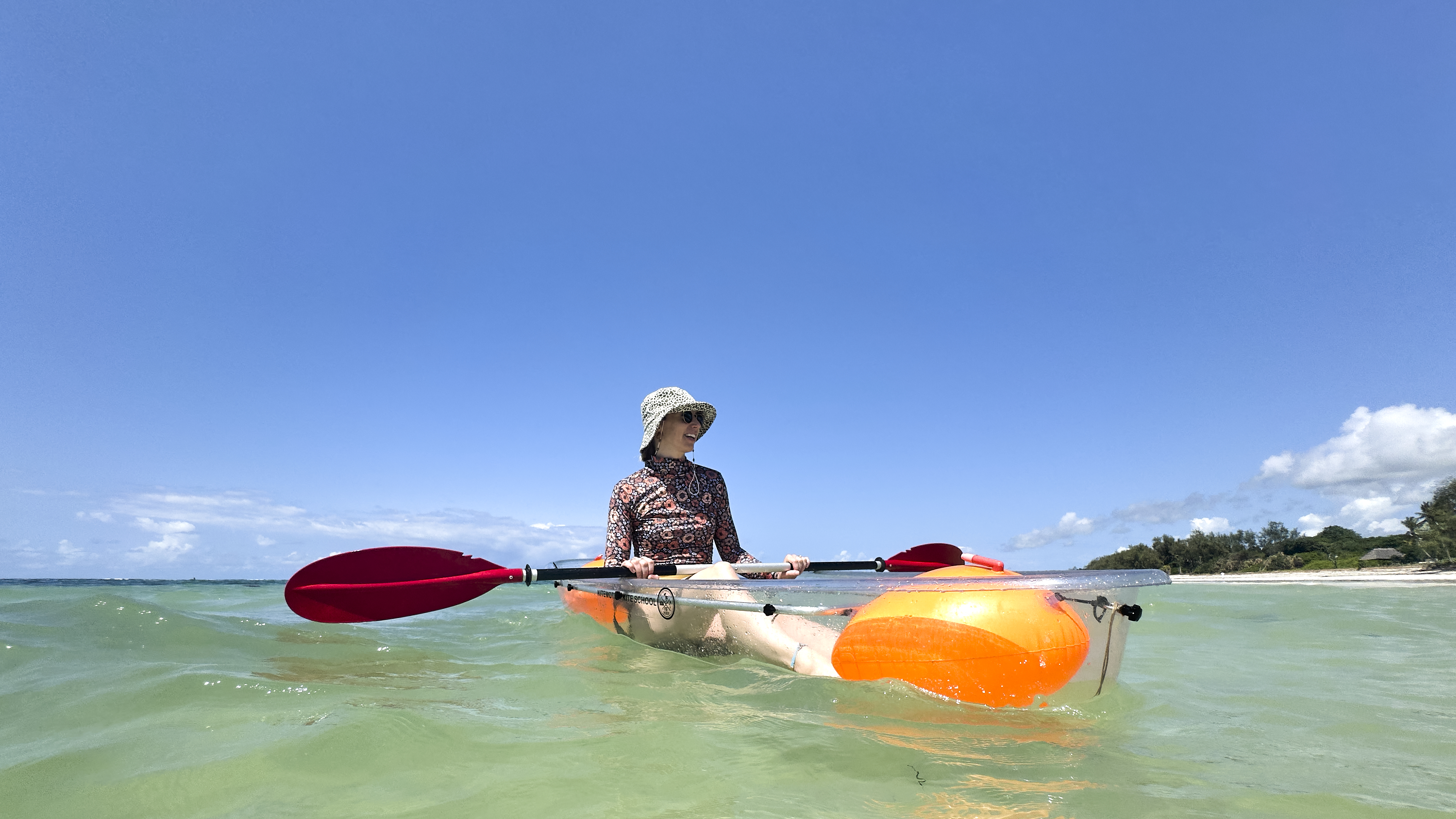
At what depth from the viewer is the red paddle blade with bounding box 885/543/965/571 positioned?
233 inches

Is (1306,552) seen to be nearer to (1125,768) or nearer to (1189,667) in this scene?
(1189,667)

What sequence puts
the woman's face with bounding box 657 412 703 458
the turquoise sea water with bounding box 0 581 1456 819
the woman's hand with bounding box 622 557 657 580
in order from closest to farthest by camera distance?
the turquoise sea water with bounding box 0 581 1456 819 → the woman's hand with bounding box 622 557 657 580 → the woman's face with bounding box 657 412 703 458

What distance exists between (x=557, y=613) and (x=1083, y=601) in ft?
22.8

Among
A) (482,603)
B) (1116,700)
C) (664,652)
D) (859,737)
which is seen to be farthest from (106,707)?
(482,603)

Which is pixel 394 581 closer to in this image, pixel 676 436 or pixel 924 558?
pixel 676 436

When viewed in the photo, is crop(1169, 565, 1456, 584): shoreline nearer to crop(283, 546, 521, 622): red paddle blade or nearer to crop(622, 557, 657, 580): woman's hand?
crop(622, 557, 657, 580): woman's hand

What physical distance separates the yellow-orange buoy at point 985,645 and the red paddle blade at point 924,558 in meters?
2.81

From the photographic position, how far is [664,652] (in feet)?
16.0

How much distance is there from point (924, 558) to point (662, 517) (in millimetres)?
2268

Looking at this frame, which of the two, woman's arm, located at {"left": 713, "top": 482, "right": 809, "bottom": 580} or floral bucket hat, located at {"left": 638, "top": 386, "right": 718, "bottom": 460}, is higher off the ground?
floral bucket hat, located at {"left": 638, "top": 386, "right": 718, "bottom": 460}

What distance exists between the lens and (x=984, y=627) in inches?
116

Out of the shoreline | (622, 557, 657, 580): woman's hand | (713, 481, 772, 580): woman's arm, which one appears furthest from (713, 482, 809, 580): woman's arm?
the shoreline

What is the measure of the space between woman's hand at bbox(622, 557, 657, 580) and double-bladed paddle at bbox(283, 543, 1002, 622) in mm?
371

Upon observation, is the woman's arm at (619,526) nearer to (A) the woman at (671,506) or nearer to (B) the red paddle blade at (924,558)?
(A) the woman at (671,506)
